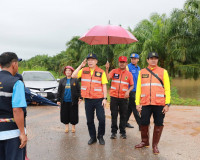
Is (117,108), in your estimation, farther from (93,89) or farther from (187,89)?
(187,89)

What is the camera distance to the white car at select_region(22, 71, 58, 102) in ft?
31.1

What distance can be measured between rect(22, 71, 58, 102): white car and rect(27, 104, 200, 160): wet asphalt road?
8.97 feet

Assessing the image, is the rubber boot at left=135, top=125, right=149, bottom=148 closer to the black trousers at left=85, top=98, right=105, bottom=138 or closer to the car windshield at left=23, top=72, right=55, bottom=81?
the black trousers at left=85, top=98, right=105, bottom=138

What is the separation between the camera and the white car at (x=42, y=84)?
948 cm

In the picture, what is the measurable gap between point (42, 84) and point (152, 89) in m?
6.63

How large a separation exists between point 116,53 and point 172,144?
45.5 feet

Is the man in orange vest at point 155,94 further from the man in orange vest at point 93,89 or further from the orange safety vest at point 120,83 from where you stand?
the man in orange vest at point 93,89

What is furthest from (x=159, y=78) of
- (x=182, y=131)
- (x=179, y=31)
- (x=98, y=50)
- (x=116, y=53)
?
(x=98, y=50)

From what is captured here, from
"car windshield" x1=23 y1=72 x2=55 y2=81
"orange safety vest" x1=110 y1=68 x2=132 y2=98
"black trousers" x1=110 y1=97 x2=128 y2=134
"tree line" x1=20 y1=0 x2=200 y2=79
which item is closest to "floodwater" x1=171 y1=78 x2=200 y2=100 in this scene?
"tree line" x1=20 y1=0 x2=200 y2=79

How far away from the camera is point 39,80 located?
34.8 feet

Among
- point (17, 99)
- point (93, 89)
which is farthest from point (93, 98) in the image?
point (17, 99)

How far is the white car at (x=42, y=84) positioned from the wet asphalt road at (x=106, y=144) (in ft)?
8.97

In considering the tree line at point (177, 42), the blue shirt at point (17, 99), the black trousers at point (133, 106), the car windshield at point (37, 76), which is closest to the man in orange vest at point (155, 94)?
the black trousers at point (133, 106)

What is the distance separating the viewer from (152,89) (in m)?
4.24
